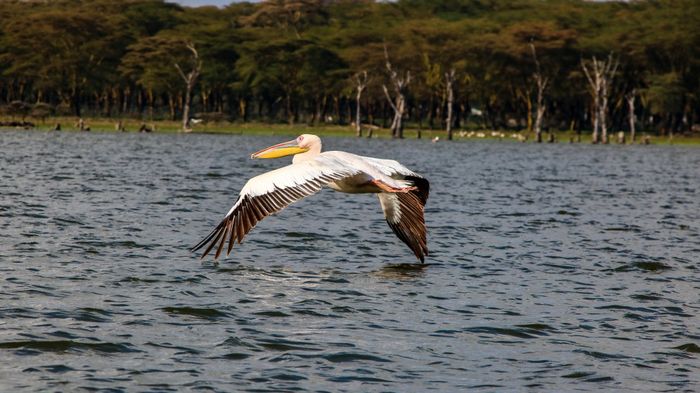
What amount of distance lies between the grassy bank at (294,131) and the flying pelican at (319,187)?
81.1m

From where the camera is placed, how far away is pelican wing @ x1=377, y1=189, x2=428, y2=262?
16.7 metres

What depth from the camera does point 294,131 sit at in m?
103

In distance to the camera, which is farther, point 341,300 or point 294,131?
point 294,131

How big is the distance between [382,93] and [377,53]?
12.2ft

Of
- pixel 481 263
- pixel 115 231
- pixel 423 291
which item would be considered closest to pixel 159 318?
pixel 423 291

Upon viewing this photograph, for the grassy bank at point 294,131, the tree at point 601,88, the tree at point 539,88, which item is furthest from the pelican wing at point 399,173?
the grassy bank at point 294,131

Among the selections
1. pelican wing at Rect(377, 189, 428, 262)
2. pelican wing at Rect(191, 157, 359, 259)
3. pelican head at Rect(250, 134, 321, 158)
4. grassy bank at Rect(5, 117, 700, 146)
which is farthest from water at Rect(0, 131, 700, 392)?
grassy bank at Rect(5, 117, 700, 146)

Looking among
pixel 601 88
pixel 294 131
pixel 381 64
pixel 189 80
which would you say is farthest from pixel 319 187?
pixel 381 64

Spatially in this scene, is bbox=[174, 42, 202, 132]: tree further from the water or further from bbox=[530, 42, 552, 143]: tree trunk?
the water

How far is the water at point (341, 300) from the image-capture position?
10180 mm

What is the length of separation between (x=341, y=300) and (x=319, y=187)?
1.49 meters

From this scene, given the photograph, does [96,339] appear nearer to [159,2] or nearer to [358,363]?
[358,363]

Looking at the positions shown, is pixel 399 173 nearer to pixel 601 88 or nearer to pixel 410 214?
pixel 410 214

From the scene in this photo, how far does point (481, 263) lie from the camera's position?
57.3ft
